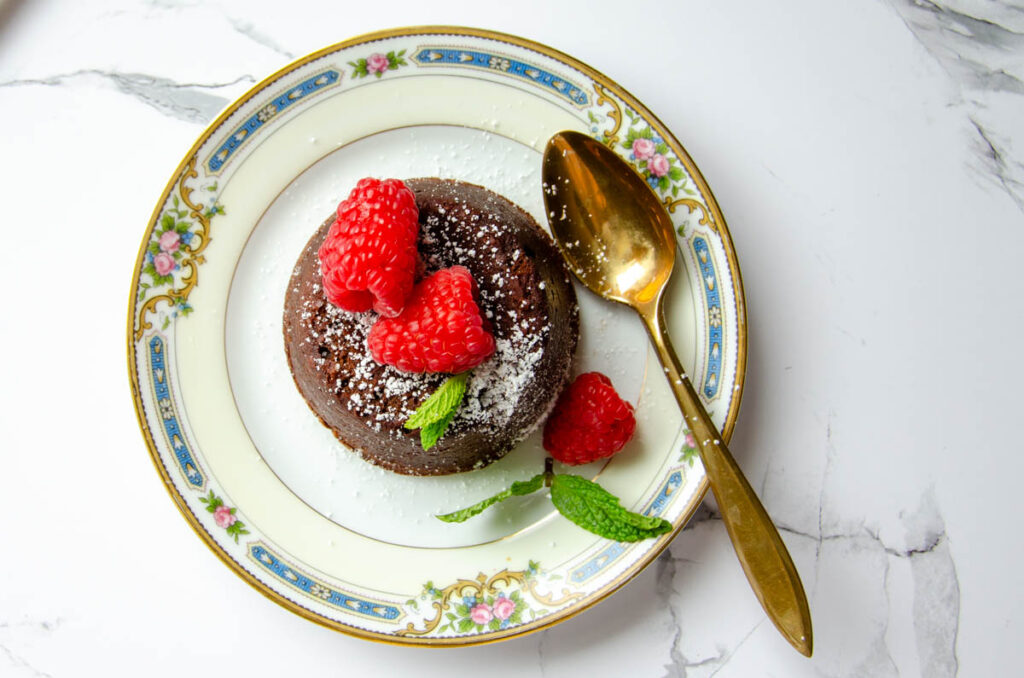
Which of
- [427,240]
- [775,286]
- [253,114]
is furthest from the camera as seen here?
[775,286]

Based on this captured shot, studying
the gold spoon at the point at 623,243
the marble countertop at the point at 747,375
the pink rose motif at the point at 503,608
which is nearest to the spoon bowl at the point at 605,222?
the gold spoon at the point at 623,243

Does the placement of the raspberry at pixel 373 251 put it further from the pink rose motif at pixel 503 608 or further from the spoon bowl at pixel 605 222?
the pink rose motif at pixel 503 608

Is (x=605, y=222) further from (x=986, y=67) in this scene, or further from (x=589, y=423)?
(x=986, y=67)

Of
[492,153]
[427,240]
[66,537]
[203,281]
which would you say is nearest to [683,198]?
[492,153]

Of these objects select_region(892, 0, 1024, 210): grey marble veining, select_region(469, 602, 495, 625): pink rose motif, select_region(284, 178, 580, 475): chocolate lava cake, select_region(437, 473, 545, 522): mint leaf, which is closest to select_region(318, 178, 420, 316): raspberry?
select_region(284, 178, 580, 475): chocolate lava cake

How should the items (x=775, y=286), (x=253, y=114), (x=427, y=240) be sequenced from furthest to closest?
(x=775, y=286) < (x=253, y=114) < (x=427, y=240)

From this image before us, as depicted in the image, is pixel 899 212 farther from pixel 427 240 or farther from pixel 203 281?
pixel 203 281

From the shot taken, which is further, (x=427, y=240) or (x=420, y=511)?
(x=420, y=511)

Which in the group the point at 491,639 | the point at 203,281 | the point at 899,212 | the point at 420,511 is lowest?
the point at 491,639
